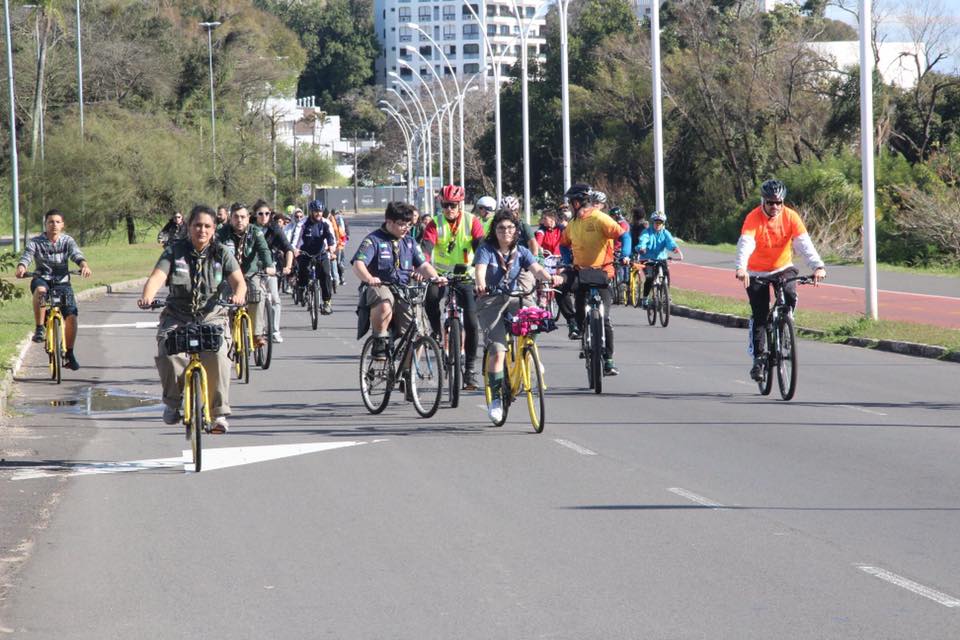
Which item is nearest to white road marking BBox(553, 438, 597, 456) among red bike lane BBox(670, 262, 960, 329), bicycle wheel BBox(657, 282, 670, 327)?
red bike lane BBox(670, 262, 960, 329)

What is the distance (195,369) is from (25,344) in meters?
10.3

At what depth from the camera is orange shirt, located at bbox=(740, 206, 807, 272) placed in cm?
1359

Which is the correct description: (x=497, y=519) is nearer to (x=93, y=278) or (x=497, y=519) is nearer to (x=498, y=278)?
(x=498, y=278)

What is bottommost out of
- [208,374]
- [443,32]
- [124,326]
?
[124,326]

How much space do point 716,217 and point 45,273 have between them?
50107 millimetres

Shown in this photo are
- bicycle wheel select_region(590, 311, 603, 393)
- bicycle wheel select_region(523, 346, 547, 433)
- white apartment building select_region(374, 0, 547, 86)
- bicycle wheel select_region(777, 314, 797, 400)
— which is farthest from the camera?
white apartment building select_region(374, 0, 547, 86)

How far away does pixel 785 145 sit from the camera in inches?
2359

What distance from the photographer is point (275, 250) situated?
18.4 meters

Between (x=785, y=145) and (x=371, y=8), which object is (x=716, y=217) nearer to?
(x=785, y=145)

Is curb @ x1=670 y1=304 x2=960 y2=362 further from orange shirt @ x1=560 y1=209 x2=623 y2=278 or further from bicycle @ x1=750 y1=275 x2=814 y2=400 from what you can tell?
orange shirt @ x1=560 y1=209 x2=623 y2=278

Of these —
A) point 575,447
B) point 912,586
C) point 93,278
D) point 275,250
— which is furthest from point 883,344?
point 93,278

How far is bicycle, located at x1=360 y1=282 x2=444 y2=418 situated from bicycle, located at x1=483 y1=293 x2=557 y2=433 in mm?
687

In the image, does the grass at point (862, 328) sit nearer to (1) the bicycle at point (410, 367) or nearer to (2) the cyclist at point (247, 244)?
(1) the bicycle at point (410, 367)

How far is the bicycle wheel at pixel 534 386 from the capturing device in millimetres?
11422
